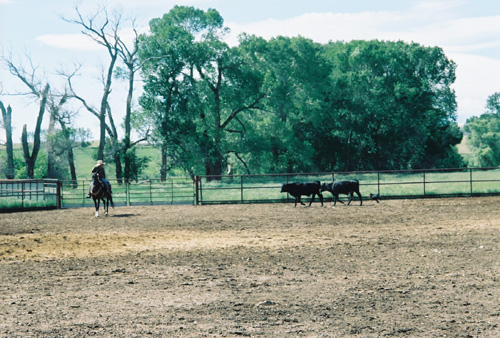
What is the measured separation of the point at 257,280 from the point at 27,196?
818 inches

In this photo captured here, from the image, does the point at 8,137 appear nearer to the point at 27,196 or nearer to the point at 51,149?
the point at 51,149

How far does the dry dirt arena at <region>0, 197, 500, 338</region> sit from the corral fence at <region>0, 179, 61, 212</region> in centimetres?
1028

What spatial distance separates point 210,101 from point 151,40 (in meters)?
6.73

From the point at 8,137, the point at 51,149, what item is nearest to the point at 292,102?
the point at 51,149

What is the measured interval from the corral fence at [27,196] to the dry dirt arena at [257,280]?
405 inches

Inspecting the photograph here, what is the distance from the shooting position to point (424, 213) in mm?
18766

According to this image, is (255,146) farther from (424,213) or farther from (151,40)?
(424,213)

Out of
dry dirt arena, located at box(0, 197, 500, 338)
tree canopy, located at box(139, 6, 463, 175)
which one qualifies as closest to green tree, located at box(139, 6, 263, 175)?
tree canopy, located at box(139, 6, 463, 175)

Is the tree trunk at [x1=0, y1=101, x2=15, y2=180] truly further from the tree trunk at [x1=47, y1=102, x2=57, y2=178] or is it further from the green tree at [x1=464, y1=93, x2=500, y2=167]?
the green tree at [x1=464, y1=93, x2=500, y2=167]

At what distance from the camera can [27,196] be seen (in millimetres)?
26859

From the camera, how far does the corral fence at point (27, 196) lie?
25.9m

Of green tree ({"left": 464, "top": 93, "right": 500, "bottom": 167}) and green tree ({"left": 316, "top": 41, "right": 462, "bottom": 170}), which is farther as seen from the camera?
green tree ({"left": 464, "top": 93, "right": 500, "bottom": 167})

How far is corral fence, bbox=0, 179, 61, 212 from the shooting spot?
2592cm

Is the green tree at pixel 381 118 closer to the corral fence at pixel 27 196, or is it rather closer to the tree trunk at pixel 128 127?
the tree trunk at pixel 128 127
